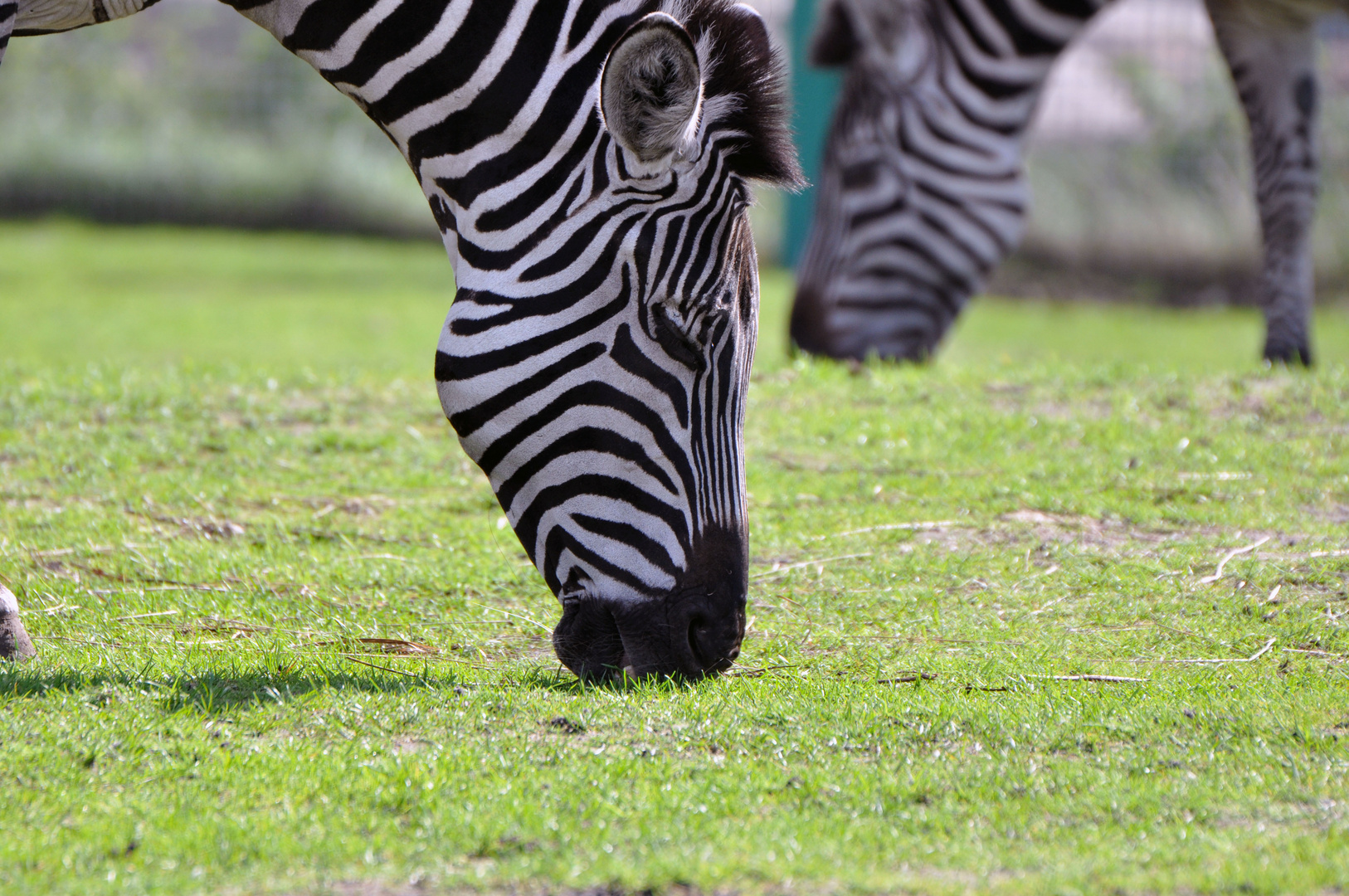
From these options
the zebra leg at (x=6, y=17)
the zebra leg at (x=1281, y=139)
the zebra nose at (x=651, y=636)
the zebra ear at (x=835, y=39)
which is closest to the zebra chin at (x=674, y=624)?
the zebra nose at (x=651, y=636)

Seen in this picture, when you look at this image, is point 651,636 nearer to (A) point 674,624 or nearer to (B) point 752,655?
(A) point 674,624

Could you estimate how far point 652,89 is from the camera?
3.16m

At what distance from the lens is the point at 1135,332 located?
44.5 feet

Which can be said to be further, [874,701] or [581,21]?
[581,21]

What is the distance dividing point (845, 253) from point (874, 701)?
16.9ft

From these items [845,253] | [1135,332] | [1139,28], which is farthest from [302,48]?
[1139,28]

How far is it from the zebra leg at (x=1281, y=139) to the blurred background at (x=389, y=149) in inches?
314

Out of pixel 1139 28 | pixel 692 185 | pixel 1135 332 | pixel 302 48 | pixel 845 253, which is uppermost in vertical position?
pixel 1139 28

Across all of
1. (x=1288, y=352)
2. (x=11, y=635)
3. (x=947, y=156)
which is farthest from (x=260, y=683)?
(x=1288, y=352)

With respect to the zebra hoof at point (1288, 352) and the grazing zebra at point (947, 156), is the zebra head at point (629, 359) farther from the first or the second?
the zebra hoof at point (1288, 352)

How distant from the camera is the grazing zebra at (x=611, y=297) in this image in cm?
322

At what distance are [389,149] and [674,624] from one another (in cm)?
1752

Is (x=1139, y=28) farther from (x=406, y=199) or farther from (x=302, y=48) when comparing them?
(x=302, y=48)

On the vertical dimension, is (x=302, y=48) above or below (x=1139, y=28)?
below
